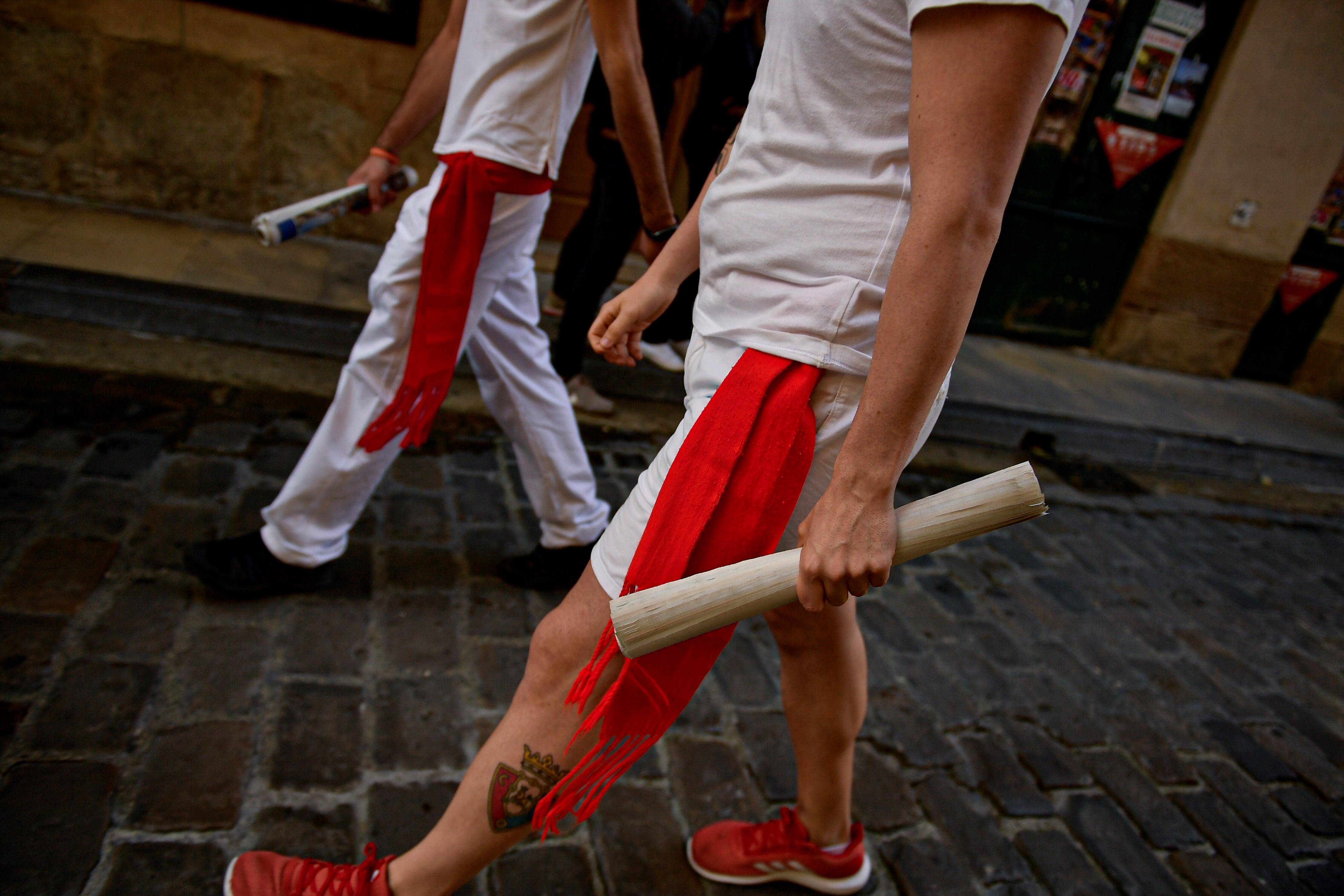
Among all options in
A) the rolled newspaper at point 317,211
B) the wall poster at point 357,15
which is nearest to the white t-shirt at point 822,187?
the rolled newspaper at point 317,211

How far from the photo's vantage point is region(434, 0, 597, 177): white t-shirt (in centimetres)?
194

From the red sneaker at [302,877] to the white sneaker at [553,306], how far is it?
2982 mm

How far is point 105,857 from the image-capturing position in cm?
151

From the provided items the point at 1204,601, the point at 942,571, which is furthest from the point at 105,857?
the point at 1204,601

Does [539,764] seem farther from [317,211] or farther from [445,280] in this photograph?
[317,211]

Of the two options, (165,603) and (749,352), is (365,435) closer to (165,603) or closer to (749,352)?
(165,603)

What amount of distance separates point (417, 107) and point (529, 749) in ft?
6.03

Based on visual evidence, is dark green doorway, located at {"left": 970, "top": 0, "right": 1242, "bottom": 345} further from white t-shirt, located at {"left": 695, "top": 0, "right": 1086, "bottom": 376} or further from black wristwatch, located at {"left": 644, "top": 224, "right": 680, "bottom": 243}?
white t-shirt, located at {"left": 695, "top": 0, "right": 1086, "bottom": 376}

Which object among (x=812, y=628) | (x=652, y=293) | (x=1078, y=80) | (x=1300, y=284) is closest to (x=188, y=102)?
(x=652, y=293)

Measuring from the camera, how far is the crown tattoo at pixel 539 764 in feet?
4.33

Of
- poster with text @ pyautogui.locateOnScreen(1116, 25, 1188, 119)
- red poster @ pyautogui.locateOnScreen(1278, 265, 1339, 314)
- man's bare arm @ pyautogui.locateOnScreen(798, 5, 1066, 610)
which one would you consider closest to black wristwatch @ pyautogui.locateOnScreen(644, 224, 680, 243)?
man's bare arm @ pyautogui.locateOnScreen(798, 5, 1066, 610)

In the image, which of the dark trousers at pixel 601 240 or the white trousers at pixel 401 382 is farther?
the dark trousers at pixel 601 240

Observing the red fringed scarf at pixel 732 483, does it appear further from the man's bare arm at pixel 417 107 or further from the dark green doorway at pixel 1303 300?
the dark green doorway at pixel 1303 300

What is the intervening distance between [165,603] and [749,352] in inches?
A: 70.7
